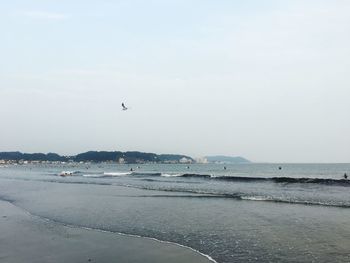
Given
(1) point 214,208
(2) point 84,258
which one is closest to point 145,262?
(2) point 84,258

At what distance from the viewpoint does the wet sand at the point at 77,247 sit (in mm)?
13500

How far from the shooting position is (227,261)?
13258mm

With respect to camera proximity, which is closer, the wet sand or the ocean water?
the wet sand

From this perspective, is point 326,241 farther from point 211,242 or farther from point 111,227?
point 111,227

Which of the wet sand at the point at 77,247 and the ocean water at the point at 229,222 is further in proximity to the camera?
the ocean water at the point at 229,222

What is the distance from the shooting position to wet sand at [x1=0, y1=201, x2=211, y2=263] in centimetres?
1350

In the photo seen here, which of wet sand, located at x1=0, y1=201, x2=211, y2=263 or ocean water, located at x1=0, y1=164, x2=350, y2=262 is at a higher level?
ocean water, located at x1=0, y1=164, x2=350, y2=262

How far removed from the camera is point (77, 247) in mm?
15305

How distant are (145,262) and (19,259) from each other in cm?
410

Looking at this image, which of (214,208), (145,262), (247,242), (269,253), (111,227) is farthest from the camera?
(214,208)

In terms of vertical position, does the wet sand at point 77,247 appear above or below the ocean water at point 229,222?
below

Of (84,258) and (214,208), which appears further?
(214,208)

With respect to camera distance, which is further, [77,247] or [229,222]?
[229,222]

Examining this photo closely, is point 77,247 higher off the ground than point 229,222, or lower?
lower
